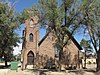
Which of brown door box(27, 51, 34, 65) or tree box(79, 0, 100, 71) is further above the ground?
tree box(79, 0, 100, 71)

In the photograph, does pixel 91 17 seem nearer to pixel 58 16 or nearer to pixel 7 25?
pixel 58 16

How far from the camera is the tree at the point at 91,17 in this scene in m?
29.2

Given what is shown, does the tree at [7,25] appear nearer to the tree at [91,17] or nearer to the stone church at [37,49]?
the stone church at [37,49]

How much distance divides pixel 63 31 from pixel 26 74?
8417 mm

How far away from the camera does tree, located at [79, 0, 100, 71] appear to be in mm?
29203

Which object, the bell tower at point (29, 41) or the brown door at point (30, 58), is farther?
the brown door at point (30, 58)

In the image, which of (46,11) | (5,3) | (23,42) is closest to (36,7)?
(46,11)

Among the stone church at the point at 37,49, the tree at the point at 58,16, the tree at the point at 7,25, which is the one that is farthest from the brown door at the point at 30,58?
the tree at the point at 58,16

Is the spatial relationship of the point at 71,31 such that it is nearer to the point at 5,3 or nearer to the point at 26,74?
the point at 26,74

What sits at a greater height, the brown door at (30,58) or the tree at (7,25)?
the tree at (7,25)

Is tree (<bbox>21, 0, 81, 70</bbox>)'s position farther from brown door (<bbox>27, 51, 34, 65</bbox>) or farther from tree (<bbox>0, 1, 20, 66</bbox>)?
brown door (<bbox>27, 51, 34, 65</bbox>)

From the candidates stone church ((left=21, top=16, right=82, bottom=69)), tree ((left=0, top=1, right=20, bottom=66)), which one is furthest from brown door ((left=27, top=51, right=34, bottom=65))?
tree ((left=0, top=1, right=20, bottom=66))

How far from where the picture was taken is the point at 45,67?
40969 millimetres

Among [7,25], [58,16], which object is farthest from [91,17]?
[7,25]
